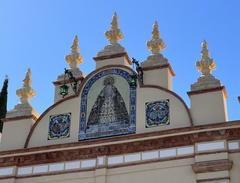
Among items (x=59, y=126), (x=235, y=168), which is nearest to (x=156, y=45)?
(x=59, y=126)

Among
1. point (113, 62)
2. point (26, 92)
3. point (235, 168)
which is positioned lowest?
point (235, 168)

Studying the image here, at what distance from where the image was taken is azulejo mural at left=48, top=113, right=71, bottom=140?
17.7m

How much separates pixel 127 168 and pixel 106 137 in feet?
4.02

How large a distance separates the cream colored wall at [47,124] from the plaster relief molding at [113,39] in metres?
1.85

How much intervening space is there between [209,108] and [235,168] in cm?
190

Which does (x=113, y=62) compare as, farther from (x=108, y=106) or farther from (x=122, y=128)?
(x=122, y=128)

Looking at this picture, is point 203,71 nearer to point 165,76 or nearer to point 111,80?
point 165,76

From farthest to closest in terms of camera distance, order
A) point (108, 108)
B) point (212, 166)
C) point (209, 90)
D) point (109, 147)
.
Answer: point (108, 108) → point (109, 147) → point (209, 90) → point (212, 166)

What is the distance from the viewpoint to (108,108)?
1755cm

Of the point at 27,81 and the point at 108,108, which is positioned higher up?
the point at 27,81

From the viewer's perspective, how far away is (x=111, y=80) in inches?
706

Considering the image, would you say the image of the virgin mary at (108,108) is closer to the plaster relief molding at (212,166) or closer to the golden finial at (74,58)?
the golden finial at (74,58)

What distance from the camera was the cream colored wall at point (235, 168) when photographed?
49.0ft

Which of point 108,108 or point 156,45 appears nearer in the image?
point 108,108
